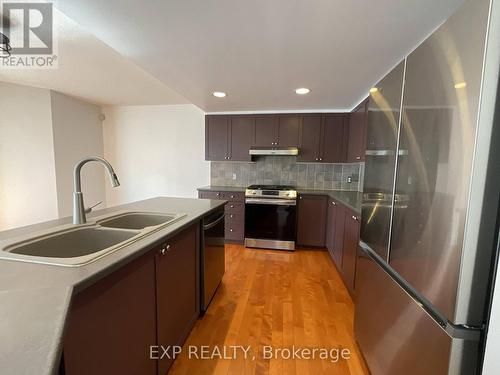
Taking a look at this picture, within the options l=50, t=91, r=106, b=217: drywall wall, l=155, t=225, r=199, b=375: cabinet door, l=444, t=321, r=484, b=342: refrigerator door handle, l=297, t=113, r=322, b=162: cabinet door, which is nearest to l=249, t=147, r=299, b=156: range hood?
l=297, t=113, r=322, b=162: cabinet door

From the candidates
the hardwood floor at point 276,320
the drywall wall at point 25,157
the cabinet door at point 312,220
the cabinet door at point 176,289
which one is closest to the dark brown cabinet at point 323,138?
the cabinet door at point 312,220

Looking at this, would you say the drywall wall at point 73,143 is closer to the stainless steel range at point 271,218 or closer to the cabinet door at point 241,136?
the cabinet door at point 241,136

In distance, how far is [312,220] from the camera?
11.2ft

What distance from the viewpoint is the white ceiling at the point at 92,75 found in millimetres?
2051

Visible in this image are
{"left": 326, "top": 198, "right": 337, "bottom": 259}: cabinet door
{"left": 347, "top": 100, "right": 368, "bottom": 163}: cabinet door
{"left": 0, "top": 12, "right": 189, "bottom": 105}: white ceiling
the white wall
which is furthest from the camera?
the white wall

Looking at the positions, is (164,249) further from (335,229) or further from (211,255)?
(335,229)

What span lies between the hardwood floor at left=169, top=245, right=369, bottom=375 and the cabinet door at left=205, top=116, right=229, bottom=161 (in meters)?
1.86

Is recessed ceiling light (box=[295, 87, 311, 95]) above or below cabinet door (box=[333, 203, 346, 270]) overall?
above

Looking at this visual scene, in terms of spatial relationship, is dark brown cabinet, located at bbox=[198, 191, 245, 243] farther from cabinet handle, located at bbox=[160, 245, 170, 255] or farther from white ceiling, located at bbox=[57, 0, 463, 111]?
cabinet handle, located at bbox=[160, 245, 170, 255]

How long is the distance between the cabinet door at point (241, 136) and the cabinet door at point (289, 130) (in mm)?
475

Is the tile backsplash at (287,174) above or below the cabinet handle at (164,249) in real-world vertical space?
above

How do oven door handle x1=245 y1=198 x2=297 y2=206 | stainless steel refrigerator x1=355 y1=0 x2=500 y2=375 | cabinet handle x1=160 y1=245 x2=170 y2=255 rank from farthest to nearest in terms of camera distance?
1. oven door handle x1=245 y1=198 x2=297 y2=206
2. cabinet handle x1=160 y1=245 x2=170 y2=255
3. stainless steel refrigerator x1=355 y1=0 x2=500 y2=375

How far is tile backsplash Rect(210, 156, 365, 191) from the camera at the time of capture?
3.75 meters

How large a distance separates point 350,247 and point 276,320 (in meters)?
1.01
